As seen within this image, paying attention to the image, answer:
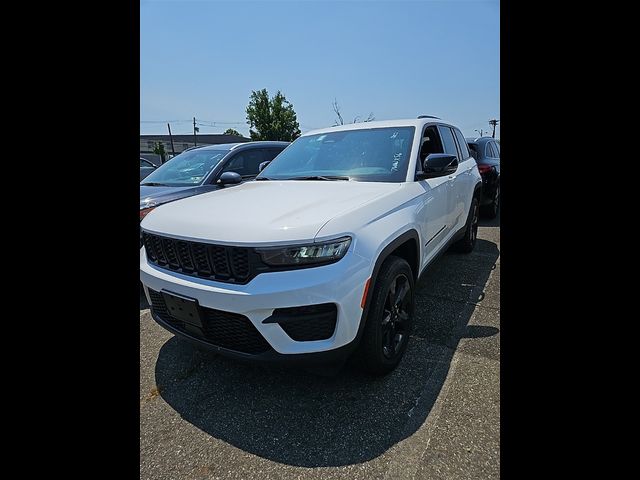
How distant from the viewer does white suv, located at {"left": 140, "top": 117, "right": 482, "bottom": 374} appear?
1.78 m

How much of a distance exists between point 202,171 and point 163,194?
0.83 m

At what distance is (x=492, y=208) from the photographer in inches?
303

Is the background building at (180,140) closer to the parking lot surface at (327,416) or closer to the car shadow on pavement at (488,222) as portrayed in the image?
the car shadow on pavement at (488,222)

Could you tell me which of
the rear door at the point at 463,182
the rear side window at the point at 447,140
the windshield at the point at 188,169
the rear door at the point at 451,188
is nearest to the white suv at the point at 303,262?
the rear door at the point at 451,188

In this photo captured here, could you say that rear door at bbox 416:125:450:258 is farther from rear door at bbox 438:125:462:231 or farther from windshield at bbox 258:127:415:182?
windshield at bbox 258:127:415:182

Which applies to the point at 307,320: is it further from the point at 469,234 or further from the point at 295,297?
the point at 469,234

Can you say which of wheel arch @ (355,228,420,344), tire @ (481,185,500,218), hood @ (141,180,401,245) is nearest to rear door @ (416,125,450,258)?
wheel arch @ (355,228,420,344)

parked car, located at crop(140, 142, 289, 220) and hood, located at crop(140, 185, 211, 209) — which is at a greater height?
parked car, located at crop(140, 142, 289, 220)

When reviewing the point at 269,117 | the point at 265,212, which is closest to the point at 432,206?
the point at 265,212

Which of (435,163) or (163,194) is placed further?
(163,194)

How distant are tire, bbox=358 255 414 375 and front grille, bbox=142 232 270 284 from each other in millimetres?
735
